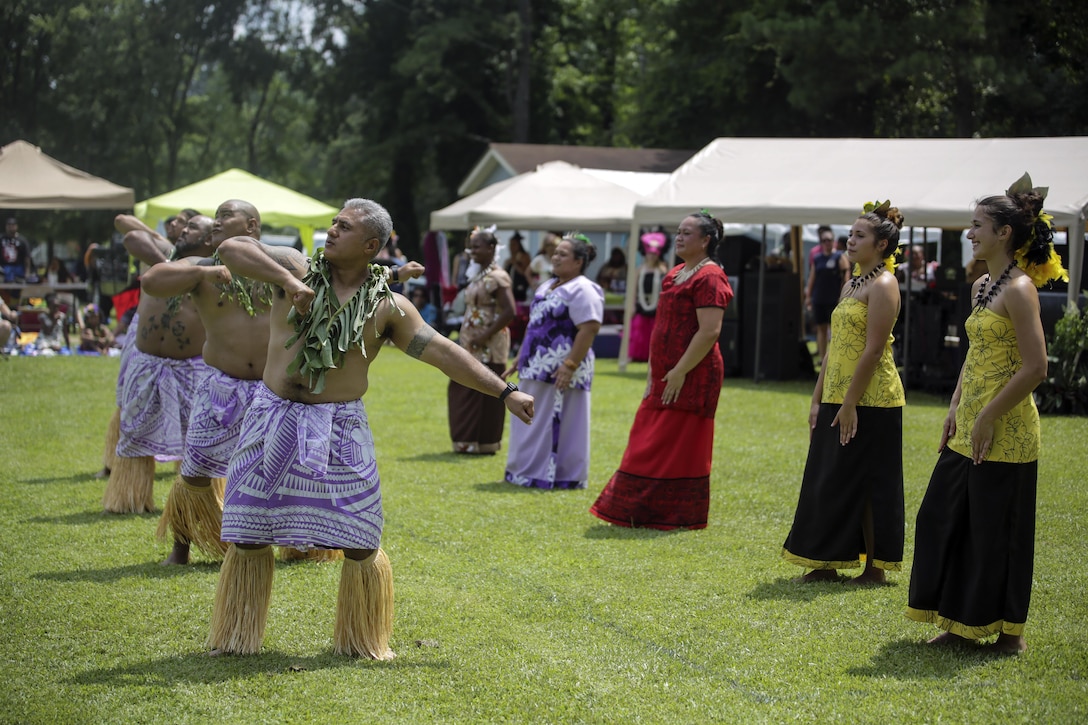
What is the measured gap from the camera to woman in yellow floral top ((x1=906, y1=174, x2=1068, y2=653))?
499 centimetres

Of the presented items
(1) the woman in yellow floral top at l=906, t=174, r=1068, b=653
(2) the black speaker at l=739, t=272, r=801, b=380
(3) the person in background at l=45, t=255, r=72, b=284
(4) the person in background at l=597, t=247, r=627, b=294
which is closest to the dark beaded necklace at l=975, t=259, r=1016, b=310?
(1) the woman in yellow floral top at l=906, t=174, r=1068, b=653

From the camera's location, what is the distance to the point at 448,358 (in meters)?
4.95

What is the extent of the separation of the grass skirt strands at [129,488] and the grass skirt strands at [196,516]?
1.56 m

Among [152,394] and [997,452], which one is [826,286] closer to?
[152,394]

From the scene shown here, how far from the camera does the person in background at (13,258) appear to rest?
22500mm

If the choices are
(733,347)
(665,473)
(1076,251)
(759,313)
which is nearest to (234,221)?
(665,473)

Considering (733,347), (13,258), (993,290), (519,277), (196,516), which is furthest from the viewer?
(13,258)

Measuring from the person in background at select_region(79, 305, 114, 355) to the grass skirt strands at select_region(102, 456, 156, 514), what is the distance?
42.5 feet

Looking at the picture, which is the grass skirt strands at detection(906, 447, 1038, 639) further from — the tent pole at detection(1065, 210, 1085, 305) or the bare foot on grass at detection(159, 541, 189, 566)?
the tent pole at detection(1065, 210, 1085, 305)

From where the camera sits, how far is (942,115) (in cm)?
3116

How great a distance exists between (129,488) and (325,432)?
391cm

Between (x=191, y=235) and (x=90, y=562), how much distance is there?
2.06 metres

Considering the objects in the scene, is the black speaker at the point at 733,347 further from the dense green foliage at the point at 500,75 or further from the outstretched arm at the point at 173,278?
the outstretched arm at the point at 173,278

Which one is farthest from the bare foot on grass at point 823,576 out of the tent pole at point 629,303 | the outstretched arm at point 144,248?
the tent pole at point 629,303
